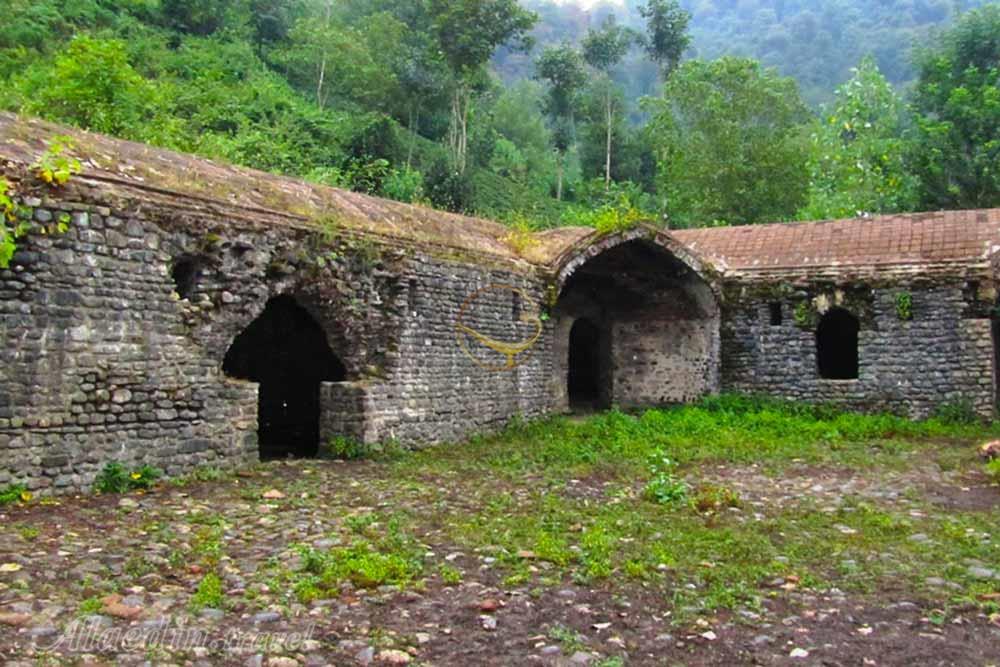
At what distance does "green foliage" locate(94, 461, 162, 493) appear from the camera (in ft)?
25.1

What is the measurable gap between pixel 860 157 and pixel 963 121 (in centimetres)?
495

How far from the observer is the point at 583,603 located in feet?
16.5

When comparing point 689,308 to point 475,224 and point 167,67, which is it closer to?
point 475,224

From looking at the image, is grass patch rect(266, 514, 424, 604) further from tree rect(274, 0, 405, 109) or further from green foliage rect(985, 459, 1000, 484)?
tree rect(274, 0, 405, 109)

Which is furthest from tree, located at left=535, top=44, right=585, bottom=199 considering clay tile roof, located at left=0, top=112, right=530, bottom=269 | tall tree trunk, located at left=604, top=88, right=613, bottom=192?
clay tile roof, located at left=0, top=112, right=530, bottom=269

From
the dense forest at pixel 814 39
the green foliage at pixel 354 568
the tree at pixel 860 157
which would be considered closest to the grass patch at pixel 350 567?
the green foliage at pixel 354 568

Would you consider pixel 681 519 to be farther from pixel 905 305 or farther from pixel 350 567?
pixel 905 305

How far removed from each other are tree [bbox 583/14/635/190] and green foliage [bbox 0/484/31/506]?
3487 centimetres

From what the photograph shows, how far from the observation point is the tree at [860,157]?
94.2ft

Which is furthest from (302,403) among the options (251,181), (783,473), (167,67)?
(167,67)

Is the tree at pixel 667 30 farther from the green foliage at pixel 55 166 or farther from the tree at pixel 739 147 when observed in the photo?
the green foliage at pixel 55 166

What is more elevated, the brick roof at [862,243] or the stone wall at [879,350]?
the brick roof at [862,243]

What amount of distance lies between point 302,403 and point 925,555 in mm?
9040

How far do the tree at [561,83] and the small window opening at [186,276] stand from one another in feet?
107
